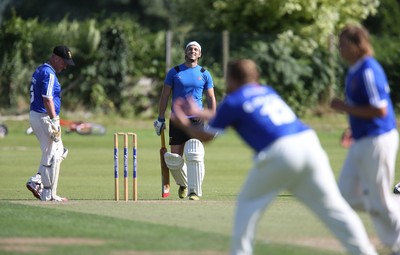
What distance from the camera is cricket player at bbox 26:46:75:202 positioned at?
47.1ft

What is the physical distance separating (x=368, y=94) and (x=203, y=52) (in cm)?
2682

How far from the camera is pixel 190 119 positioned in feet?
48.2

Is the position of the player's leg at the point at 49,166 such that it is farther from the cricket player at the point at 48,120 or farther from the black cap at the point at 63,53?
the black cap at the point at 63,53

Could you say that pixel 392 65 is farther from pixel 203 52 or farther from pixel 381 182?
pixel 381 182

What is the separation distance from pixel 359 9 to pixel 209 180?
1946cm

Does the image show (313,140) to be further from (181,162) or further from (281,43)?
(281,43)

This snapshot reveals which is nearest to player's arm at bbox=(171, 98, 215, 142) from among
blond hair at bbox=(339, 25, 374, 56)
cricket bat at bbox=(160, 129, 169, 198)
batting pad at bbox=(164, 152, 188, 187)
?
blond hair at bbox=(339, 25, 374, 56)

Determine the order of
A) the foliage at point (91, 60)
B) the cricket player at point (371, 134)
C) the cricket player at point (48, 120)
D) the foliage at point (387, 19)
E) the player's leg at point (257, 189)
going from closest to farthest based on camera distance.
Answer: the player's leg at point (257, 189) → the cricket player at point (371, 134) → the cricket player at point (48, 120) → the foliage at point (91, 60) → the foliage at point (387, 19)

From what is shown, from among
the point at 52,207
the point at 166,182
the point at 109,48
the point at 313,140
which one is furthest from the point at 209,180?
the point at 109,48

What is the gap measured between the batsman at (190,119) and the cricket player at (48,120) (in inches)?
52.0

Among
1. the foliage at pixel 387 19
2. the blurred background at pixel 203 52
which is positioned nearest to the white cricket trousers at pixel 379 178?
the blurred background at pixel 203 52

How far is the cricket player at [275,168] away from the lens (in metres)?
8.42

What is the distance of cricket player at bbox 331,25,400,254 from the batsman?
533 centimetres

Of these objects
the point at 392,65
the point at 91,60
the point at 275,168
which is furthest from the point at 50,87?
the point at 392,65
